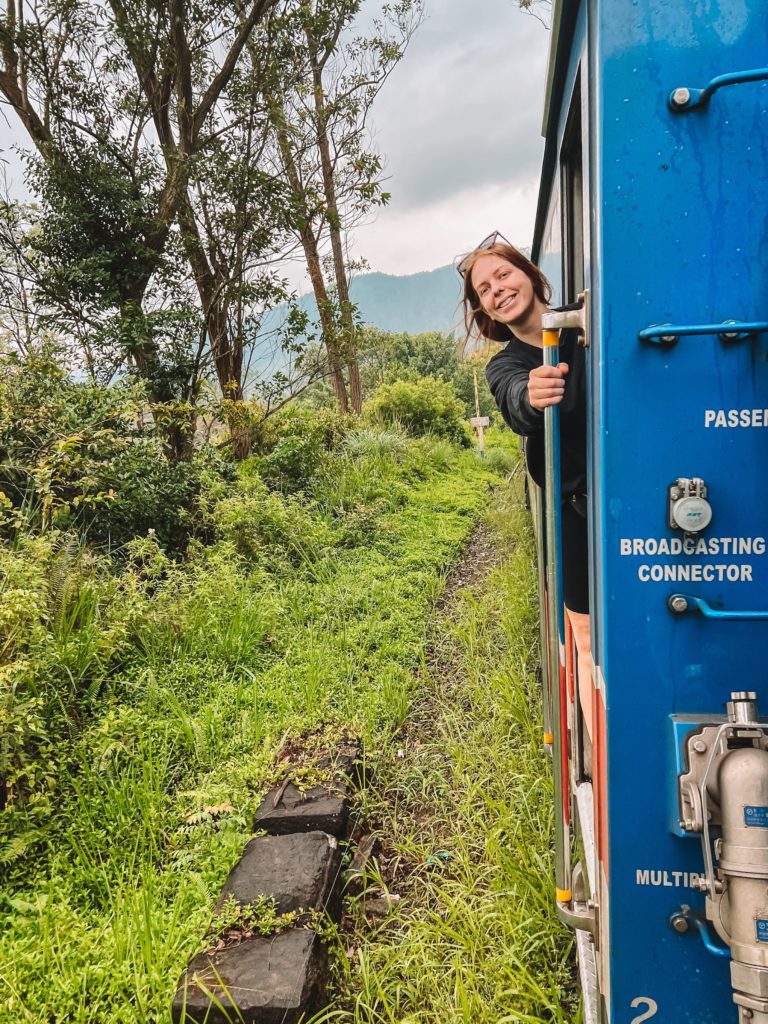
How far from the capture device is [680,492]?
124 centimetres

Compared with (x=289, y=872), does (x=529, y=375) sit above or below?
above

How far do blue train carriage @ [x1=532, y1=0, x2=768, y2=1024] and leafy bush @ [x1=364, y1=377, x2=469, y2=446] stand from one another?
11801 mm

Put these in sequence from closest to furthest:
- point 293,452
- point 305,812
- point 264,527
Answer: point 305,812 < point 264,527 < point 293,452

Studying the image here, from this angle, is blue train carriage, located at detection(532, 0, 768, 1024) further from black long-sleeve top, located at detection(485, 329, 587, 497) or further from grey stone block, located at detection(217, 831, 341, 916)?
grey stone block, located at detection(217, 831, 341, 916)

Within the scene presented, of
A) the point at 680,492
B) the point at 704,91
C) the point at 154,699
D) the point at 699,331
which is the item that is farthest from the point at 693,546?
the point at 154,699

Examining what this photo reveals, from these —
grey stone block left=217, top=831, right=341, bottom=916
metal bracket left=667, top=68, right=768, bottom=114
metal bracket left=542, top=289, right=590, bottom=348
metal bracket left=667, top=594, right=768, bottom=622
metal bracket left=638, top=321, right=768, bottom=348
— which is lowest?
grey stone block left=217, top=831, right=341, bottom=916

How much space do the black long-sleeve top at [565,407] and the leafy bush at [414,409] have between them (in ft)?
35.8

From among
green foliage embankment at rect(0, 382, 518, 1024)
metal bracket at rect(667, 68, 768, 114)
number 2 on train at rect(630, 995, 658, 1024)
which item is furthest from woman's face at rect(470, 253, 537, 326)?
green foliage embankment at rect(0, 382, 518, 1024)

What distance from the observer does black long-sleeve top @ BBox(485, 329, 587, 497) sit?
189 centimetres

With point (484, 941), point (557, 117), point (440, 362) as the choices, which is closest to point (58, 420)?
point (557, 117)

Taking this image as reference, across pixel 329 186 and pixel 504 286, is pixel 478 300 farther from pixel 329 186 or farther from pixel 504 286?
pixel 329 186

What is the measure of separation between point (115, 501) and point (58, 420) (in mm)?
747

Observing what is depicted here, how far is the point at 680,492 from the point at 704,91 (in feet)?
2.36

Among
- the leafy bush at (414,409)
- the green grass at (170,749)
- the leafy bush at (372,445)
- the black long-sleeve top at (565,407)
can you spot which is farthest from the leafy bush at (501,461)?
the black long-sleeve top at (565,407)
